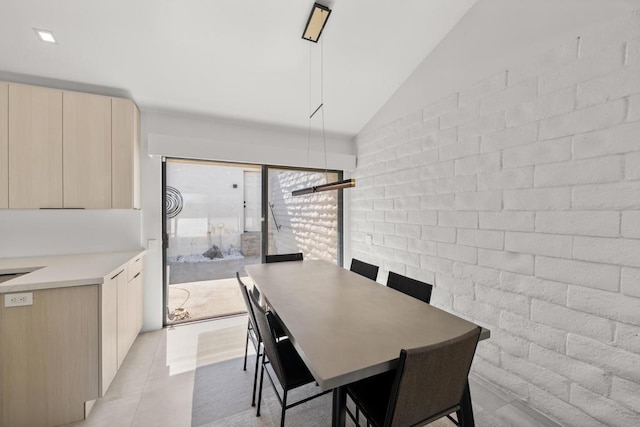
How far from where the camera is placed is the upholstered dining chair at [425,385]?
3.24ft

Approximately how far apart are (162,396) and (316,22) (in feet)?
10.3

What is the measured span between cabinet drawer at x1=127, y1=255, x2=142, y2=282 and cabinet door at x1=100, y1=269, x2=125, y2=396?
297 millimetres

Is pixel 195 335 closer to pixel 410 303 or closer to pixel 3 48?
pixel 410 303

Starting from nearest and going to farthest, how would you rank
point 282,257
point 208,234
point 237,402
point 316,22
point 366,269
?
point 237,402 < point 316,22 < point 366,269 < point 282,257 < point 208,234

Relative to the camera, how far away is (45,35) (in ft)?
6.39

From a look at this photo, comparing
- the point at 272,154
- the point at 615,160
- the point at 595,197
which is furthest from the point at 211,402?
the point at 615,160

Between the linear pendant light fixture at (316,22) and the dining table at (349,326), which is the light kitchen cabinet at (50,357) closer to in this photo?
the dining table at (349,326)

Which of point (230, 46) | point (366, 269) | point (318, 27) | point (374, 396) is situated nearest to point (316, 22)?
point (318, 27)

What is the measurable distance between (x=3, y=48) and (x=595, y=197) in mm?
4213

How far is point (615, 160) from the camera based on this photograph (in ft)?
4.57

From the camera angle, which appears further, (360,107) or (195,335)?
(360,107)

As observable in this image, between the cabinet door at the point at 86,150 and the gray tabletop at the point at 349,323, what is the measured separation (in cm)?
167

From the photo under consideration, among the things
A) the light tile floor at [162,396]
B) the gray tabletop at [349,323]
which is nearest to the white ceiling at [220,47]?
the gray tabletop at [349,323]

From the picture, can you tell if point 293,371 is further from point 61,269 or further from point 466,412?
point 61,269
